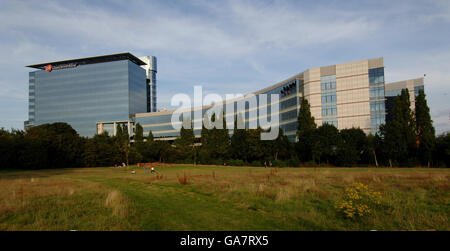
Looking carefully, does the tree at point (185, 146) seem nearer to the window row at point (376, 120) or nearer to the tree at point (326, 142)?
the tree at point (326, 142)

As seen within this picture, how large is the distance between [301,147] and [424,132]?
77.5 feet

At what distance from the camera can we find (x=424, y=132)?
54250 mm

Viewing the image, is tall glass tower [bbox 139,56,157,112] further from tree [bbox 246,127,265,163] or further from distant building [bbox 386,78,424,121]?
distant building [bbox 386,78,424,121]

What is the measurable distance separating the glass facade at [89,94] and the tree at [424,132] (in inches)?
4197

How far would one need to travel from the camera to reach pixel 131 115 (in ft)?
410

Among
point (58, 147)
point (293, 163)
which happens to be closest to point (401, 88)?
point (293, 163)

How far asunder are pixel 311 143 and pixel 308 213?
166 feet

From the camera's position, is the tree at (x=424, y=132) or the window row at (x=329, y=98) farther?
the window row at (x=329, y=98)

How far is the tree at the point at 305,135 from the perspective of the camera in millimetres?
61256

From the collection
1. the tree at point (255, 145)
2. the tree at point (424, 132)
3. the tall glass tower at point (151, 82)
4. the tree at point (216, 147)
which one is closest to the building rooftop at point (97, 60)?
the tall glass tower at point (151, 82)

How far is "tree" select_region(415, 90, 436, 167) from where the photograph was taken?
5266cm

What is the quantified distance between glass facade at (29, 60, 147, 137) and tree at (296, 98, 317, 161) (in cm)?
8463

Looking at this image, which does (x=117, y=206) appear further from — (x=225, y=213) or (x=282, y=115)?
(x=282, y=115)
